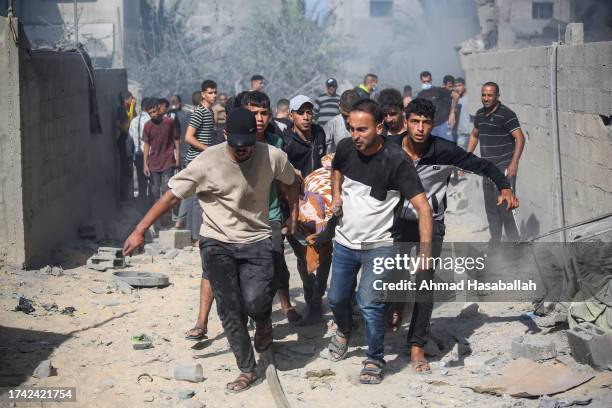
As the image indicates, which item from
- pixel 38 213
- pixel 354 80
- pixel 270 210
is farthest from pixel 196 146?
pixel 354 80

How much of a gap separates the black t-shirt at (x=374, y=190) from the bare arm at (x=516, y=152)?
355cm

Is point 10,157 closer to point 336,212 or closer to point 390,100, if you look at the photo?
point 390,100

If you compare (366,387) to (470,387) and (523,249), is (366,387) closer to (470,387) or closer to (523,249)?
(470,387)

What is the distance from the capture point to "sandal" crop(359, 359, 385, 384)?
6.24m

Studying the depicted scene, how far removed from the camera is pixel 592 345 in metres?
5.96

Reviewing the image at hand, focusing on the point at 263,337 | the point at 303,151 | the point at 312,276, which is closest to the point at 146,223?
the point at 263,337

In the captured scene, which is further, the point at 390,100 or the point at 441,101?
the point at 441,101

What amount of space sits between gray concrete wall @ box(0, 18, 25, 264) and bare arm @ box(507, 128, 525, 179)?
206 inches

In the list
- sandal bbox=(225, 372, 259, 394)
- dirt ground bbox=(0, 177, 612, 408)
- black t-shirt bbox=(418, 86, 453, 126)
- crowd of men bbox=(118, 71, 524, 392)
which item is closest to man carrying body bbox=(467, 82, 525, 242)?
dirt ground bbox=(0, 177, 612, 408)

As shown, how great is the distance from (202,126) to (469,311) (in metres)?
3.89

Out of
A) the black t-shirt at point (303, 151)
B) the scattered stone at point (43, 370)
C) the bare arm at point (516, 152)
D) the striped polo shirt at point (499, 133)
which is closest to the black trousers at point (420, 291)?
the black t-shirt at point (303, 151)

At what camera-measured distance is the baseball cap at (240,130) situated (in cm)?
596

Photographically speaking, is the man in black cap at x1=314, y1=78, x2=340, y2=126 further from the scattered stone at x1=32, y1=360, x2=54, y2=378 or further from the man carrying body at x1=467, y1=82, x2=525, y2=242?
the scattered stone at x1=32, y1=360, x2=54, y2=378

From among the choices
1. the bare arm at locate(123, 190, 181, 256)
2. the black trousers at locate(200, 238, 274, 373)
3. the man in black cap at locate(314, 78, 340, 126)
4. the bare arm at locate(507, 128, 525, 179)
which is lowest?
the black trousers at locate(200, 238, 274, 373)
